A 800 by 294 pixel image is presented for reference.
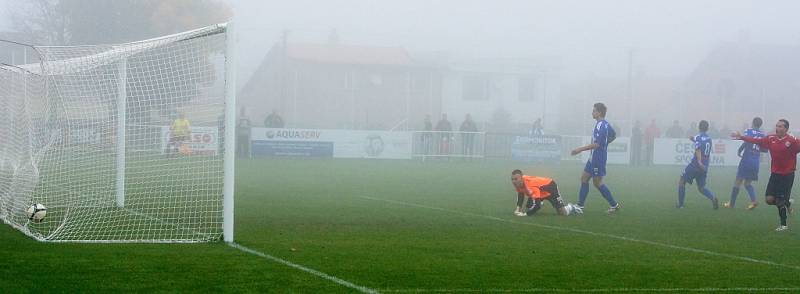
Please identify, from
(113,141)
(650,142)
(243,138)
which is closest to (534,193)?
(113,141)

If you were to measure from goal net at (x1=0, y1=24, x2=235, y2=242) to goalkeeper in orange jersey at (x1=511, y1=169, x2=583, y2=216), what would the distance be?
14.7ft

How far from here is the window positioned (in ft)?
190

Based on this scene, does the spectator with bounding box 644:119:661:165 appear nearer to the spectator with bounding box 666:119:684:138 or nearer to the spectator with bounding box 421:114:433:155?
the spectator with bounding box 666:119:684:138

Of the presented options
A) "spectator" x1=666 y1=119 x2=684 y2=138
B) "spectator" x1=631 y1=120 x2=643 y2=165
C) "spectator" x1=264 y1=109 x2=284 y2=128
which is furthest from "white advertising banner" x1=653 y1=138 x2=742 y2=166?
"spectator" x1=264 y1=109 x2=284 y2=128

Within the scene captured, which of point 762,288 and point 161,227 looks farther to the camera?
point 161,227

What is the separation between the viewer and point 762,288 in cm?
763

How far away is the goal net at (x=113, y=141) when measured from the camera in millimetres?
11445

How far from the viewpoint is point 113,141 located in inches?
541

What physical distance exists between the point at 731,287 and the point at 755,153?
10.5 meters

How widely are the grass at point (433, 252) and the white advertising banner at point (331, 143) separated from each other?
16.3 metres

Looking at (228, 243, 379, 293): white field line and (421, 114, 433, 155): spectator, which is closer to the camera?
(228, 243, 379, 293): white field line

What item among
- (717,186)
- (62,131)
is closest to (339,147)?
(717,186)

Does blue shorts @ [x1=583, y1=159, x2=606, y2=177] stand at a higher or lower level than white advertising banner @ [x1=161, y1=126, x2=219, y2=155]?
lower

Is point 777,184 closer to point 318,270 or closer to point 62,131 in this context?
point 318,270
